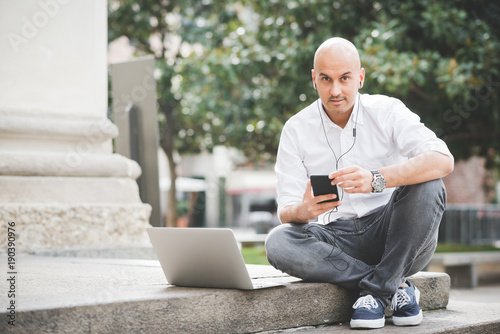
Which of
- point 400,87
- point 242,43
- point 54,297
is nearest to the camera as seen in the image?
point 54,297

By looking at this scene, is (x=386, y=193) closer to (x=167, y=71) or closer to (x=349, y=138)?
(x=349, y=138)

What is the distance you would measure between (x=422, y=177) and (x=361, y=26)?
7412 millimetres

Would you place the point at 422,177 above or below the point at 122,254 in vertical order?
above

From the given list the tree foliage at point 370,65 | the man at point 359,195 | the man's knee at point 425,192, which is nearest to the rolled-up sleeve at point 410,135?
the man at point 359,195

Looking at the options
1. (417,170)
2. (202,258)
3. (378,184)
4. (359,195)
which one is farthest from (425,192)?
(202,258)

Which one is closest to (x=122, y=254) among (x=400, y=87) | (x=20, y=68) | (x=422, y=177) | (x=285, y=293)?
(x=20, y=68)

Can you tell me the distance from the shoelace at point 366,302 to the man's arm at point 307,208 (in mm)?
416

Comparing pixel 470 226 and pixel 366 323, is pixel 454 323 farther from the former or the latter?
pixel 470 226

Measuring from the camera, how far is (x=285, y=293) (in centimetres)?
278

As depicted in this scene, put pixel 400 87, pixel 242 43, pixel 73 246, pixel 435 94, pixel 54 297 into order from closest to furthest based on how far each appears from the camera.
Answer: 1. pixel 54 297
2. pixel 73 246
3. pixel 400 87
4. pixel 435 94
5. pixel 242 43

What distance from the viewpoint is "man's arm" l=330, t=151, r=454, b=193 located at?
2676 mm

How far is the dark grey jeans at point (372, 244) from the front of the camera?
2764mm

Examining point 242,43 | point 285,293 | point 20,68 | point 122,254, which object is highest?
point 242,43

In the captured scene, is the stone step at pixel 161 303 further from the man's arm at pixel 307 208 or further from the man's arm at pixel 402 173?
the man's arm at pixel 402 173
